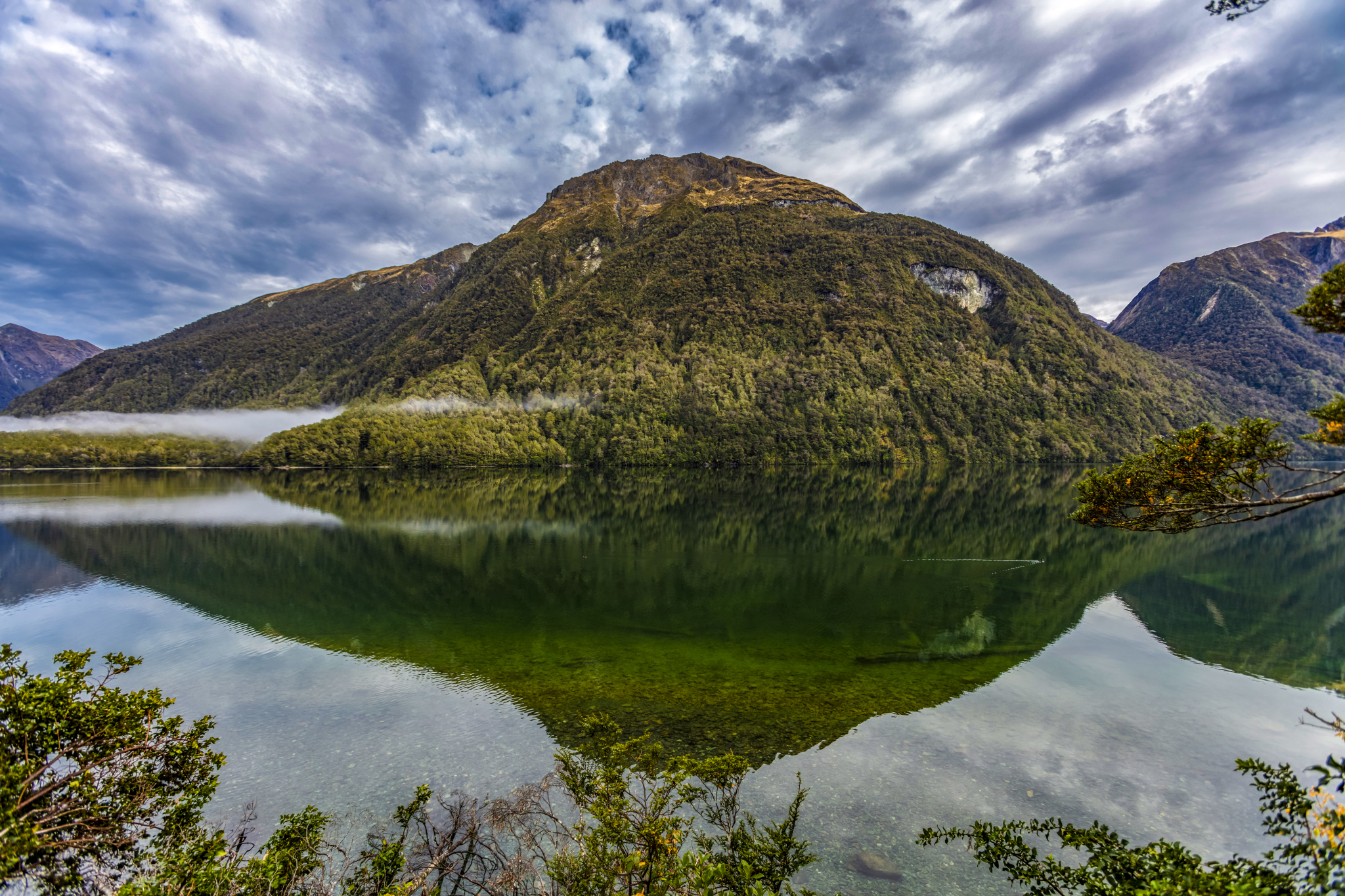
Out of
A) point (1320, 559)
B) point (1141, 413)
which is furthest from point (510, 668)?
point (1141, 413)

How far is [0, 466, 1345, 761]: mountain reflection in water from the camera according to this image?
17125mm

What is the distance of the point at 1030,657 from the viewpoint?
19922 millimetres

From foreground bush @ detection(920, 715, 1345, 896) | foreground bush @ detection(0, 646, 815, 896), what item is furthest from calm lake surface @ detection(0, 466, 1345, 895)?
foreground bush @ detection(0, 646, 815, 896)

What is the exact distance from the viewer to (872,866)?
9406mm

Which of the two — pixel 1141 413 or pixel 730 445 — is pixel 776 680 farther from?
pixel 1141 413

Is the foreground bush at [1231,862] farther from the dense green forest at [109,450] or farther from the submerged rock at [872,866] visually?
the dense green forest at [109,450]

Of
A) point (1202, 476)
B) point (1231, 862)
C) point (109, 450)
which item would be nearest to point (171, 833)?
point (1231, 862)

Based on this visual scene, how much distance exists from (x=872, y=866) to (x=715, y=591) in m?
19.1

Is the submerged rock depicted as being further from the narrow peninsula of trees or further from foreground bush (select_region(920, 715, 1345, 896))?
the narrow peninsula of trees

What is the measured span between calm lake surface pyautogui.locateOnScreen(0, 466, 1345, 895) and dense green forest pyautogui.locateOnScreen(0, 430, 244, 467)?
10869 cm

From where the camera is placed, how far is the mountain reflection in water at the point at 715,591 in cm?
1712

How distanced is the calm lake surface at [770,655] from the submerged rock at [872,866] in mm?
164

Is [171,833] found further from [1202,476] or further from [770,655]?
[770,655]

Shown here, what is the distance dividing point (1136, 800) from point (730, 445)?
5716 inches
